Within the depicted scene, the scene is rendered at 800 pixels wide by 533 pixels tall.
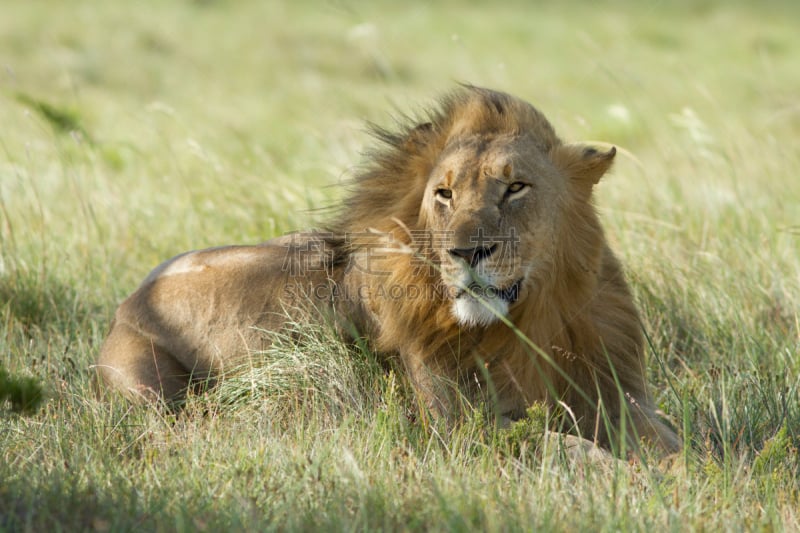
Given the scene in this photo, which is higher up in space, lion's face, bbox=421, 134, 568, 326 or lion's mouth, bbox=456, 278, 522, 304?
lion's face, bbox=421, 134, 568, 326

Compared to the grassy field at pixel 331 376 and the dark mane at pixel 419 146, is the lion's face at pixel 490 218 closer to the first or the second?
the dark mane at pixel 419 146

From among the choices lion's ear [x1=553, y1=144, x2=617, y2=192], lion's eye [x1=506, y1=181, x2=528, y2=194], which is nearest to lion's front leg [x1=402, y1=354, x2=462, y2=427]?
Answer: lion's eye [x1=506, y1=181, x2=528, y2=194]

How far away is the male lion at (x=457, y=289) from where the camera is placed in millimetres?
3582

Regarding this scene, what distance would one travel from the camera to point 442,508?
113 inches

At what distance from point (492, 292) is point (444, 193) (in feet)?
1.44

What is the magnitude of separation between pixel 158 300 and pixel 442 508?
196 cm

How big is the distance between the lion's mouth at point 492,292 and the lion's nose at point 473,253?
9 centimetres

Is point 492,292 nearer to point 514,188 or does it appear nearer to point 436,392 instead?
point 514,188

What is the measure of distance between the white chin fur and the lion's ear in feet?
2.17

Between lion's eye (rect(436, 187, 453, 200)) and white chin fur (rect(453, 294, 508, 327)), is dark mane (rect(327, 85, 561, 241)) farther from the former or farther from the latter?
white chin fur (rect(453, 294, 508, 327))

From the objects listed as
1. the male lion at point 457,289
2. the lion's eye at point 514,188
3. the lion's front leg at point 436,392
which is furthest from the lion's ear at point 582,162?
A: the lion's front leg at point 436,392

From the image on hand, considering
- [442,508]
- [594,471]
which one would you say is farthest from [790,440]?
[442,508]

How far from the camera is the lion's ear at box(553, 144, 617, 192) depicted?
3.88 m

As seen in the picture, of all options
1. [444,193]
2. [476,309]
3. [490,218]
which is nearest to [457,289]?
[476,309]
